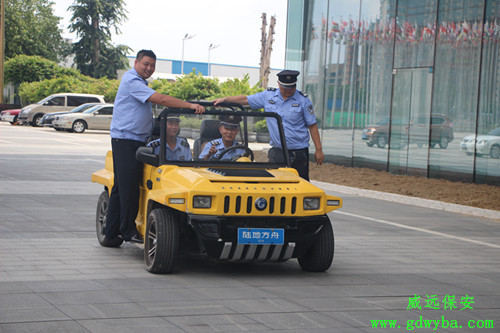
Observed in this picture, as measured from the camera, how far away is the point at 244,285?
676 centimetres

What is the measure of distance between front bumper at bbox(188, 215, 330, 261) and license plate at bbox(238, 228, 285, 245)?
0.04m

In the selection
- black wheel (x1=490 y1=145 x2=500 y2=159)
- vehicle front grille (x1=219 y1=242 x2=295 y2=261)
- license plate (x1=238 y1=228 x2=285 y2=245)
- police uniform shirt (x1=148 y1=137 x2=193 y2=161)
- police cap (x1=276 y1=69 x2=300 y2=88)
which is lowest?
vehicle front grille (x1=219 y1=242 x2=295 y2=261)

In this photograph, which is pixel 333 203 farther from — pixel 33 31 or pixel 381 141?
pixel 33 31

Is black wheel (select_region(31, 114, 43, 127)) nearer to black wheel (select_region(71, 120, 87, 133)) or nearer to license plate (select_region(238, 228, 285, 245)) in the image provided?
black wheel (select_region(71, 120, 87, 133))

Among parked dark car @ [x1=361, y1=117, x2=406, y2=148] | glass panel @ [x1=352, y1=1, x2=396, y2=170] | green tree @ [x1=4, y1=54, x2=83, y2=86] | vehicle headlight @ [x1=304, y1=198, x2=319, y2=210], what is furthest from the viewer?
green tree @ [x1=4, y1=54, x2=83, y2=86]

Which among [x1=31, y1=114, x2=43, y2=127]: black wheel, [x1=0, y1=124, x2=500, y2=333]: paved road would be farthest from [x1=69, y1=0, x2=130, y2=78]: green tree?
[x1=0, y1=124, x2=500, y2=333]: paved road

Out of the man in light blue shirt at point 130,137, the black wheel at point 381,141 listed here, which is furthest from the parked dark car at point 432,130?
the man in light blue shirt at point 130,137

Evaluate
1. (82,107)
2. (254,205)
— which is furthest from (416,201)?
(82,107)

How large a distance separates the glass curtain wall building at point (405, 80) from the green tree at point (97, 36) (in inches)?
2387

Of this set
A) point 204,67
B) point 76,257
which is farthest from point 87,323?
point 204,67

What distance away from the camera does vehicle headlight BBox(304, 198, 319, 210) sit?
23.3 feet

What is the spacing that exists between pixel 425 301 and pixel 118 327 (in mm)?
2589

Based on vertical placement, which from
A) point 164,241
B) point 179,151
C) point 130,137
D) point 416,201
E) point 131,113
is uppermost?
point 131,113

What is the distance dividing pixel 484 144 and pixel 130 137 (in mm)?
10766
